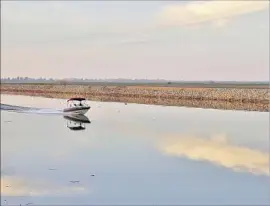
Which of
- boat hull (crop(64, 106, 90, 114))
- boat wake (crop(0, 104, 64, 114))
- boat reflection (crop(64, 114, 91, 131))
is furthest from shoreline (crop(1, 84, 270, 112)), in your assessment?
boat wake (crop(0, 104, 64, 114))

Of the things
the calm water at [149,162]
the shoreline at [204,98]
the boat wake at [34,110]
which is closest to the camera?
the calm water at [149,162]

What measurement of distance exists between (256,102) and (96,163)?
47.7 meters

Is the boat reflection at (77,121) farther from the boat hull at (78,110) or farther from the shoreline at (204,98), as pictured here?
the shoreline at (204,98)

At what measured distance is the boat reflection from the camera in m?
35.1

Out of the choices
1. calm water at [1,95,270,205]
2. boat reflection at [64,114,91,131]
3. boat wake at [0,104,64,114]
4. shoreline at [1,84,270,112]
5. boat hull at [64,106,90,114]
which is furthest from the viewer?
shoreline at [1,84,270,112]

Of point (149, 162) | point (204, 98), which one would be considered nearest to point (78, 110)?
point (149, 162)

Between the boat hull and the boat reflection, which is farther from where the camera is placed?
the boat hull

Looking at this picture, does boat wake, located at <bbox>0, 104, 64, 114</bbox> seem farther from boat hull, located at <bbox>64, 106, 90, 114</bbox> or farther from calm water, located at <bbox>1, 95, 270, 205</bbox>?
calm water, located at <bbox>1, 95, 270, 205</bbox>

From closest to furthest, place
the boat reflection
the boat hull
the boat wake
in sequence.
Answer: the boat reflection, the boat hull, the boat wake

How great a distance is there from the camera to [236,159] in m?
21.9

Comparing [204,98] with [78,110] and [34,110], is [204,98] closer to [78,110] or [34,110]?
A: [34,110]

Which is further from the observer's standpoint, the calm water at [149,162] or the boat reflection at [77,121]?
the boat reflection at [77,121]

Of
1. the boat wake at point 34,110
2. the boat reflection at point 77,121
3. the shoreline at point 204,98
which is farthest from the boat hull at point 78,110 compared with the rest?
the shoreline at point 204,98

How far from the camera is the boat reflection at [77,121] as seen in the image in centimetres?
3506
